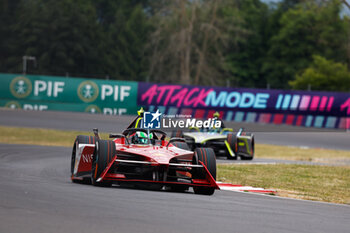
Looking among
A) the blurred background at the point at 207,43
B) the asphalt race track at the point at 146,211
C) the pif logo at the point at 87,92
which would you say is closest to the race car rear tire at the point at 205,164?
the asphalt race track at the point at 146,211

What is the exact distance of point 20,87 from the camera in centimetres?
3225

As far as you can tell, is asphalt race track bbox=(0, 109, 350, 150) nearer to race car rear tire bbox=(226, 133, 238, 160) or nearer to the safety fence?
the safety fence

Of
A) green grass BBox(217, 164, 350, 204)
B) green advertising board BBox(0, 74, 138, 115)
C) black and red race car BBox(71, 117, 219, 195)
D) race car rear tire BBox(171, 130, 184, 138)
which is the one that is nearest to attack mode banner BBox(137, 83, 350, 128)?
green advertising board BBox(0, 74, 138, 115)

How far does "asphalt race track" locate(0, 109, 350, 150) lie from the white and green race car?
25.8 feet

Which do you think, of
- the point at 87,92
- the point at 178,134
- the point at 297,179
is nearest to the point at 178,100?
the point at 87,92

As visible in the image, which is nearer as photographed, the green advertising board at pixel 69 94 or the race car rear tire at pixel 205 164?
the race car rear tire at pixel 205 164

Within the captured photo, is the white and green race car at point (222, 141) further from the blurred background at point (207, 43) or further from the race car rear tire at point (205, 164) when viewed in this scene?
the blurred background at point (207, 43)

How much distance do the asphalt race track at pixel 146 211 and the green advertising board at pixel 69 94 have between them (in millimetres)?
20530

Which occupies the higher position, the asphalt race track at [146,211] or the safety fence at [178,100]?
the safety fence at [178,100]

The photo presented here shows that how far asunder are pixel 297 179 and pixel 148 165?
5459mm

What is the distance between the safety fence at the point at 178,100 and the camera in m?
30.8

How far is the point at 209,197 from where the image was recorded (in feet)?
33.3

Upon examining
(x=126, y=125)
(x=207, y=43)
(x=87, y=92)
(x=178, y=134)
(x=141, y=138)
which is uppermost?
(x=207, y=43)

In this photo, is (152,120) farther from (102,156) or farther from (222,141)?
(222,141)
